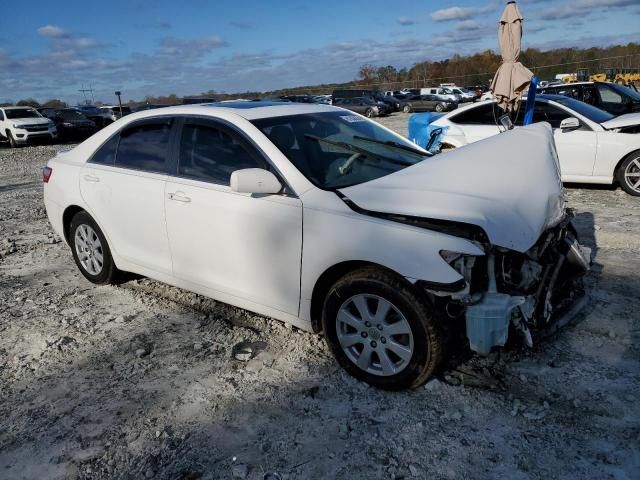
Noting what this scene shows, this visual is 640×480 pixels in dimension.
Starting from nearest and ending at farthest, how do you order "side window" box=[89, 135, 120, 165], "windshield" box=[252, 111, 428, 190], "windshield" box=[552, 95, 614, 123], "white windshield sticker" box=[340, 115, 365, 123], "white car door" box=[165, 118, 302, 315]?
"white car door" box=[165, 118, 302, 315], "windshield" box=[252, 111, 428, 190], "white windshield sticker" box=[340, 115, 365, 123], "side window" box=[89, 135, 120, 165], "windshield" box=[552, 95, 614, 123]

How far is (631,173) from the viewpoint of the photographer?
24.4ft

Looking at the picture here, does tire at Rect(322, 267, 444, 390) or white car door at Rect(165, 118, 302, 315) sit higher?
white car door at Rect(165, 118, 302, 315)

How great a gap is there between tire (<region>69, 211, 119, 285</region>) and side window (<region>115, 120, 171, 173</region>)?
0.71 metres

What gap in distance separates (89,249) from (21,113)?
20501 mm

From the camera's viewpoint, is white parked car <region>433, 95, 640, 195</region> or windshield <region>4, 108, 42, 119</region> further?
windshield <region>4, 108, 42, 119</region>

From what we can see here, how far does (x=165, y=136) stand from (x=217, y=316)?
58.0 inches

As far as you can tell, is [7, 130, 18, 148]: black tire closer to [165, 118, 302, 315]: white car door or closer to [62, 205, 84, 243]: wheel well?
[62, 205, 84, 243]: wheel well

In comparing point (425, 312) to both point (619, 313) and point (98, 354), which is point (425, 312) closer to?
point (619, 313)

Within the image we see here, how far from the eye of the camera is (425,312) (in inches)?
108

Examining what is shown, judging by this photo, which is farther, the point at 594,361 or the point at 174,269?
the point at 174,269

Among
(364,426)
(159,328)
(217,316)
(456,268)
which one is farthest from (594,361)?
(159,328)

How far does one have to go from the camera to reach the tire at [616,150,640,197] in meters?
7.36

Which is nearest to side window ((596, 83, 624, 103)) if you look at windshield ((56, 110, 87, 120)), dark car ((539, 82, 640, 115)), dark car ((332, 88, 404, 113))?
dark car ((539, 82, 640, 115))

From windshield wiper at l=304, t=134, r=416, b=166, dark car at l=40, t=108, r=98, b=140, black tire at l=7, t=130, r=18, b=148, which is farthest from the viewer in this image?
dark car at l=40, t=108, r=98, b=140
